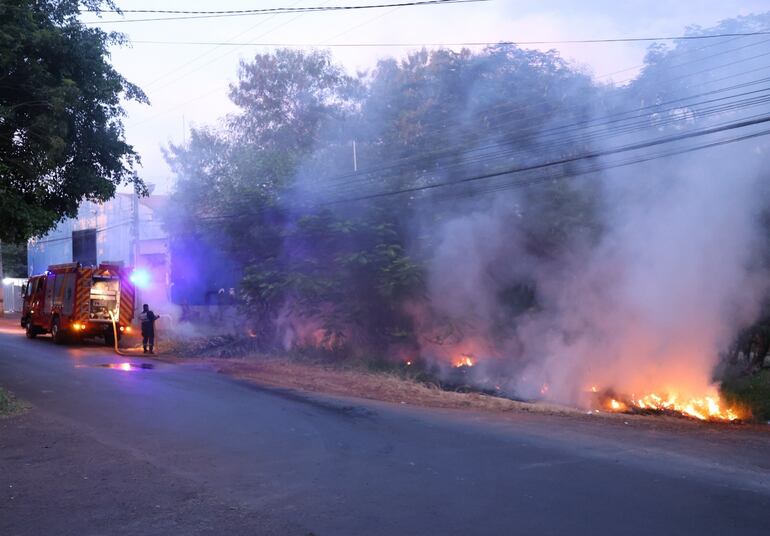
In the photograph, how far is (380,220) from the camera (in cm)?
1688

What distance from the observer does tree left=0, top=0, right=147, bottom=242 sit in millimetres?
11477

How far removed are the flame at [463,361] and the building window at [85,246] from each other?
28.7 m

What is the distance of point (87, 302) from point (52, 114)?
1257cm

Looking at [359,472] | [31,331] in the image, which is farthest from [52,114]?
[31,331]

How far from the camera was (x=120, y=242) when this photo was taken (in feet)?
120

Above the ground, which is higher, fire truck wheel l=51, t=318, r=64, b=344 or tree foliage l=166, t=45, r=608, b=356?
tree foliage l=166, t=45, r=608, b=356

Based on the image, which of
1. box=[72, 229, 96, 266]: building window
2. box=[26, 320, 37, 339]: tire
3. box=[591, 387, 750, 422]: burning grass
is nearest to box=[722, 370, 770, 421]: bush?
box=[591, 387, 750, 422]: burning grass

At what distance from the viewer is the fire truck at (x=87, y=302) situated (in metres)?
23.1

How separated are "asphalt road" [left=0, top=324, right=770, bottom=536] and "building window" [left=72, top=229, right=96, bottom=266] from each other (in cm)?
3063

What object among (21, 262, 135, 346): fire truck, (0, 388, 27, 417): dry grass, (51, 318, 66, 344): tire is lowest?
(0, 388, 27, 417): dry grass

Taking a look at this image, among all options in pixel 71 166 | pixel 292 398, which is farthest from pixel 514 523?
pixel 71 166

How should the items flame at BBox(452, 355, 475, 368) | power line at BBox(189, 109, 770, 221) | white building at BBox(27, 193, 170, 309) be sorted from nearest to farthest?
power line at BBox(189, 109, 770, 221), flame at BBox(452, 355, 475, 368), white building at BBox(27, 193, 170, 309)

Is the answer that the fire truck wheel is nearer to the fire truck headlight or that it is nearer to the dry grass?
the fire truck headlight

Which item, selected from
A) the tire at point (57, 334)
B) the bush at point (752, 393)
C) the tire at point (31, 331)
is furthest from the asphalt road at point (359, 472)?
the tire at point (31, 331)
